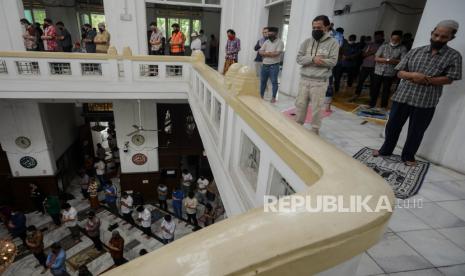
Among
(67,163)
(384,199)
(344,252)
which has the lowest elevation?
(67,163)

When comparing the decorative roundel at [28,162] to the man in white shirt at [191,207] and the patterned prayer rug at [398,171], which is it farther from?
the patterned prayer rug at [398,171]

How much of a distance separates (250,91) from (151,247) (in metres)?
7.81

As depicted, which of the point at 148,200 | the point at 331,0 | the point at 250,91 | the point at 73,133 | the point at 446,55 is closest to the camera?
the point at 250,91

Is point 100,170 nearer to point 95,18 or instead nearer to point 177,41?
point 177,41

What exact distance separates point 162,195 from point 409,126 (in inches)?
356

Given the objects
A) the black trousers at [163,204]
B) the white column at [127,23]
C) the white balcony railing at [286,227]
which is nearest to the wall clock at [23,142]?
the white column at [127,23]

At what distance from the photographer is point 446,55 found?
2.89 metres

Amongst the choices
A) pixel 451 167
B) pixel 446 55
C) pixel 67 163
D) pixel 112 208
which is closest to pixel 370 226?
pixel 446 55

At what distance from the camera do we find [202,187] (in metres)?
10.2

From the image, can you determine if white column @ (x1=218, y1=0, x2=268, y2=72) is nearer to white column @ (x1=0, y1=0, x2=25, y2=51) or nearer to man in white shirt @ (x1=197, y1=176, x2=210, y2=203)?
man in white shirt @ (x1=197, y1=176, x2=210, y2=203)

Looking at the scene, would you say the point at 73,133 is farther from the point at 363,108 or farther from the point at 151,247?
the point at 363,108

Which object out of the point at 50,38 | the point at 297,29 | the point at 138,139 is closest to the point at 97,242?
the point at 138,139

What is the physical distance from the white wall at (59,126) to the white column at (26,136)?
0.24m

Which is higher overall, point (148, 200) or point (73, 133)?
point (73, 133)
